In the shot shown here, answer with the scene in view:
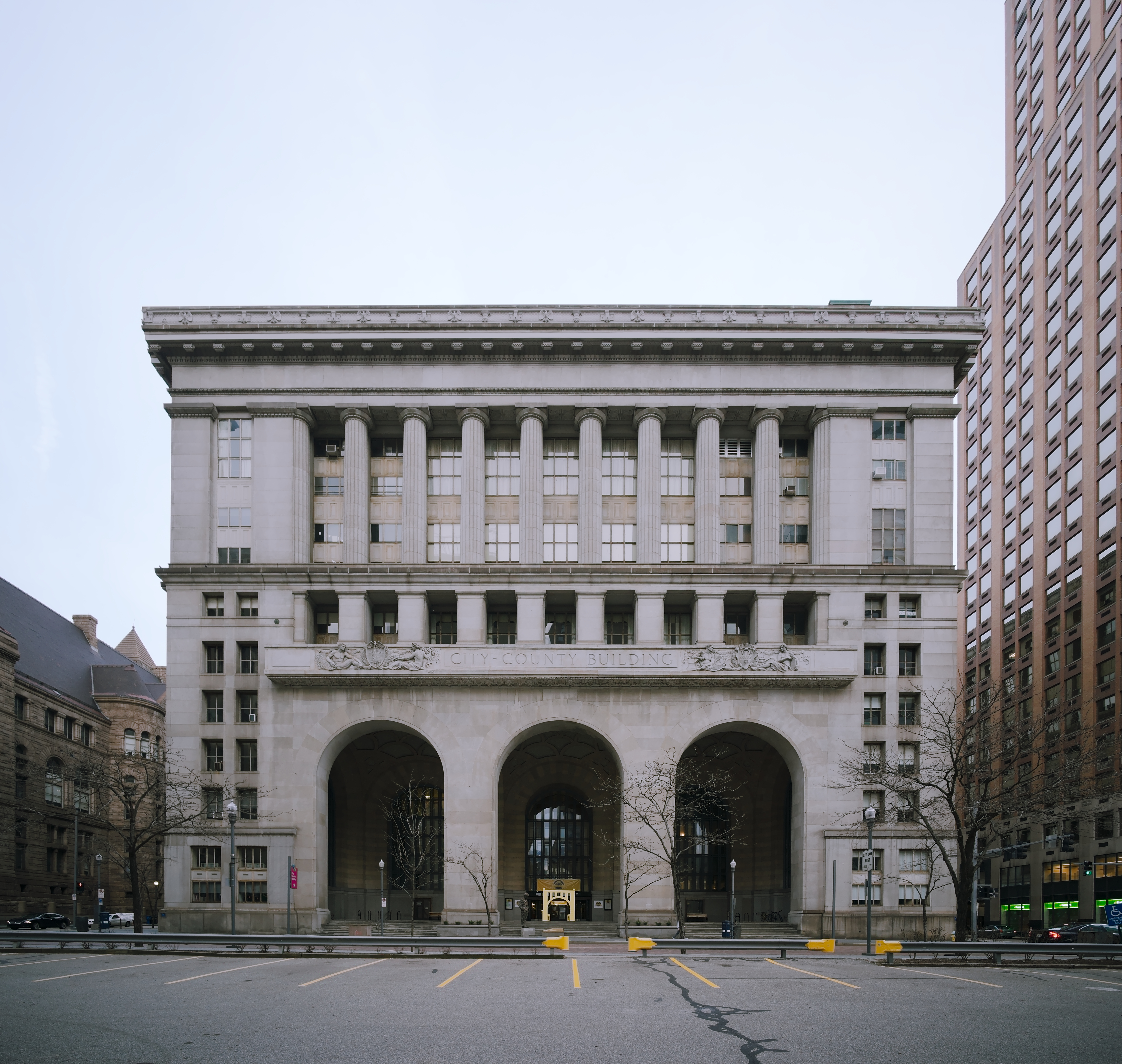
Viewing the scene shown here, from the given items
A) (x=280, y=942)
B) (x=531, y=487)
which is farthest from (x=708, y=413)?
(x=280, y=942)

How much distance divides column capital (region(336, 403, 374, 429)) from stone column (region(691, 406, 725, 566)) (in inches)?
767

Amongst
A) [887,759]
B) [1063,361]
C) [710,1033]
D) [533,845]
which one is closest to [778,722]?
[887,759]

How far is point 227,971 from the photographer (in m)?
27.7

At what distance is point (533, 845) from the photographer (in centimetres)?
6644

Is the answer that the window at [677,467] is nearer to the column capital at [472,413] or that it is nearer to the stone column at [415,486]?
the column capital at [472,413]

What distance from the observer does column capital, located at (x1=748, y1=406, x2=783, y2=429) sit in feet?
197

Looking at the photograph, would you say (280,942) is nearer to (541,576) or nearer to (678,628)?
(541,576)

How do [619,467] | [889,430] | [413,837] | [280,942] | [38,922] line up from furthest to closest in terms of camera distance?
1. [38,922]
2. [619,467]
3. [413,837]
4. [889,430]
5. [280,942]

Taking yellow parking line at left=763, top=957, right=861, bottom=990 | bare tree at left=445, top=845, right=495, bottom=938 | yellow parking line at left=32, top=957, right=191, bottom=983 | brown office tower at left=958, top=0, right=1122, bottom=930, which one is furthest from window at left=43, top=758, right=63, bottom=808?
brown office tower at left=958, top=0, right=1122, bottom=930

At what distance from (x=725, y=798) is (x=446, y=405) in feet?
98.7

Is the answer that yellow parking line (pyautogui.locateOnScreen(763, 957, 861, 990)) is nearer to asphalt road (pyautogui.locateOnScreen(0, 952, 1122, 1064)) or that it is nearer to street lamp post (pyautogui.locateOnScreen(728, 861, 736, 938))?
asphalt road (pyautogui.locateOnScreen(0, 952, 1122, 1064))

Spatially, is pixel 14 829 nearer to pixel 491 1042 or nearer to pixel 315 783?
pixel 315 783

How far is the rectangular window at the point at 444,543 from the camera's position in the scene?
60.6 m

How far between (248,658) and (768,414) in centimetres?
3322
